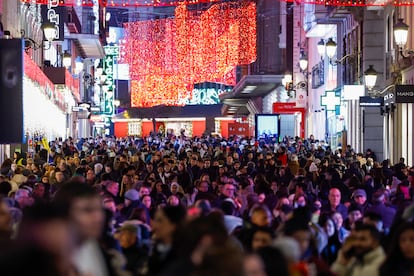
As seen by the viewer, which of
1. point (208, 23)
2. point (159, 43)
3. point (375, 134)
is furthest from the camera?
point (159, 43)

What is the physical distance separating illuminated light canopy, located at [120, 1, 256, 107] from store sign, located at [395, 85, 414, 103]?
117ft

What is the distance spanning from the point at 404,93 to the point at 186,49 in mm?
40050

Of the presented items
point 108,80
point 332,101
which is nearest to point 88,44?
point 108,80

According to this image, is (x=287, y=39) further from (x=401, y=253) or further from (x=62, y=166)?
(x=401, y=253)

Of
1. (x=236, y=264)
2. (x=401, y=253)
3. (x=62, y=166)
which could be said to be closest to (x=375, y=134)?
(x=62, y=166)

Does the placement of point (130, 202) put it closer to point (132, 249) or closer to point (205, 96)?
point (132, 249)

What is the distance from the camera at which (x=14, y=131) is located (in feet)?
60.4

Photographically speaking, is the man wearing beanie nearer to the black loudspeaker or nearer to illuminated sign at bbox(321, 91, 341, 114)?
the black loudspeaker

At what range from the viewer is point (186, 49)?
219 feet

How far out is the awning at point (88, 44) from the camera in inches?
3043

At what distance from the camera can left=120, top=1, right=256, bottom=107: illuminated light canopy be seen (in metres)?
63.4

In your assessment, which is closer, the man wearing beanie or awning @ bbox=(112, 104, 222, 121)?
the man wearing beanie

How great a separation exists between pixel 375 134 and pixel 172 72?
113 ft

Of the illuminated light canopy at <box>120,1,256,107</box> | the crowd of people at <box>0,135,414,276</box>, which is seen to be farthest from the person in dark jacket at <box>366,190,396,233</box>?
the illuminated light canopy at <box>120,1,256,107</box>
